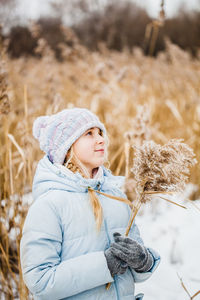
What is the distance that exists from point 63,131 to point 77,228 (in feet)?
1.23

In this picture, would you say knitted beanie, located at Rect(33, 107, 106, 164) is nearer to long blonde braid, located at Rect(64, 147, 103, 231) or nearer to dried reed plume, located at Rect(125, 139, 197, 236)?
long blonde braid, located at Rect(64, 147, 103, 231)

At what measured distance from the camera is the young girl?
33.5 inches

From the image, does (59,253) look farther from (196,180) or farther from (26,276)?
(196,180)

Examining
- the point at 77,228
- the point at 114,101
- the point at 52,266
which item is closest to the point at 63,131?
the point at 77,228

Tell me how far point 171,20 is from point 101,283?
16.7 m

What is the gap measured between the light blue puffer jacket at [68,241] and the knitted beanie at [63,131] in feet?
0.18

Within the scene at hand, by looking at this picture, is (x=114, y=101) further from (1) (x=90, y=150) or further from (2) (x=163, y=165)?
(2) (x=163, y=165)

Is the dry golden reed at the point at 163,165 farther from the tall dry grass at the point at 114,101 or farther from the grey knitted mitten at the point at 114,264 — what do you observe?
the tall dry grass at the point at 114,101

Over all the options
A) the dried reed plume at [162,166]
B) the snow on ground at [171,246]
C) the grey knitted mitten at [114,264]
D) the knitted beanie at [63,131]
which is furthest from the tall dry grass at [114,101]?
the dried reed plume at [162,166]

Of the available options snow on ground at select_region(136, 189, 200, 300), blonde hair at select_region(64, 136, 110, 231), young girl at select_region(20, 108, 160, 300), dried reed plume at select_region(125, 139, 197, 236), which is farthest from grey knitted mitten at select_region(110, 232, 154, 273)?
snow on ground at select_region(136, 189, 200, 300)

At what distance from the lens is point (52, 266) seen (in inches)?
34.1

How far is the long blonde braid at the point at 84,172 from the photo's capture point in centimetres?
94

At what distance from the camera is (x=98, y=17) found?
12773 mm

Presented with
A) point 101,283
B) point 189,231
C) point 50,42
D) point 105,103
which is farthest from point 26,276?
point 50,42
